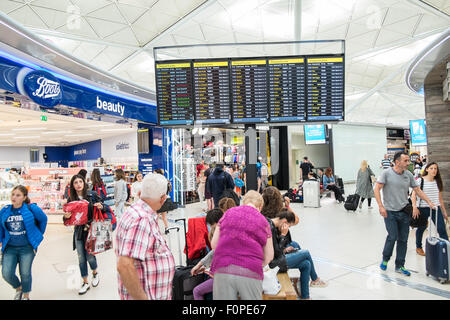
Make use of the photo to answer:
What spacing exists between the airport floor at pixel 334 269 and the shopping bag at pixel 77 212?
0.94m

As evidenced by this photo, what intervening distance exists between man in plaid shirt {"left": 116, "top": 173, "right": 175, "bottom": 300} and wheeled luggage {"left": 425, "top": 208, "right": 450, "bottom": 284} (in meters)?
3.72

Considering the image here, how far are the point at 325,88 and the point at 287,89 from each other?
1.98 ft

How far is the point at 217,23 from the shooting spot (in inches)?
466

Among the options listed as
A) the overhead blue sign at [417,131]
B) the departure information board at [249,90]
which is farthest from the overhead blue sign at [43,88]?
the overhead blue sign at [417,131]

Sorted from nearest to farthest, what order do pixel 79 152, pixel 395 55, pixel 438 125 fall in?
pixel 438 125 < pixel 395 55 < pixel 79 152

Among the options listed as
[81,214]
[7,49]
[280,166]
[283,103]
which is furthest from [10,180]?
[280,166]

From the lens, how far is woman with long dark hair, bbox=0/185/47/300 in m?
3.28

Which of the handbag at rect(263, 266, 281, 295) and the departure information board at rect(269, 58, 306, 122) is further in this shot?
the departure information board at rect(269, 58, 306, 122)

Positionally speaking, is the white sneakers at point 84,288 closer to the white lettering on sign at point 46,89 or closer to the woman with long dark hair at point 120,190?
the white lettering on sign at point 46,89

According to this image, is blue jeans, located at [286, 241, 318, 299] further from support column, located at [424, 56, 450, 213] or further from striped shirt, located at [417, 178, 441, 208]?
support column, located at [424, 56, 450, 213]

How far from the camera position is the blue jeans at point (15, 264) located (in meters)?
3.27

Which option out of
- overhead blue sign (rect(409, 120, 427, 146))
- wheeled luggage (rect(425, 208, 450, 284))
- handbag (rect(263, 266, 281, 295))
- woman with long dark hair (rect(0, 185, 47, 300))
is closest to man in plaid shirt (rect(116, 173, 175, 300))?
handbag (rect(263, 266, 281, 295))

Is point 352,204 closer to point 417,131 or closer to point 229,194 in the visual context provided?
point 229,194

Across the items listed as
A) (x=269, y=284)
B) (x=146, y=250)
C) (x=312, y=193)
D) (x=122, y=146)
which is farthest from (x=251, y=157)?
(x=122, y=146)
